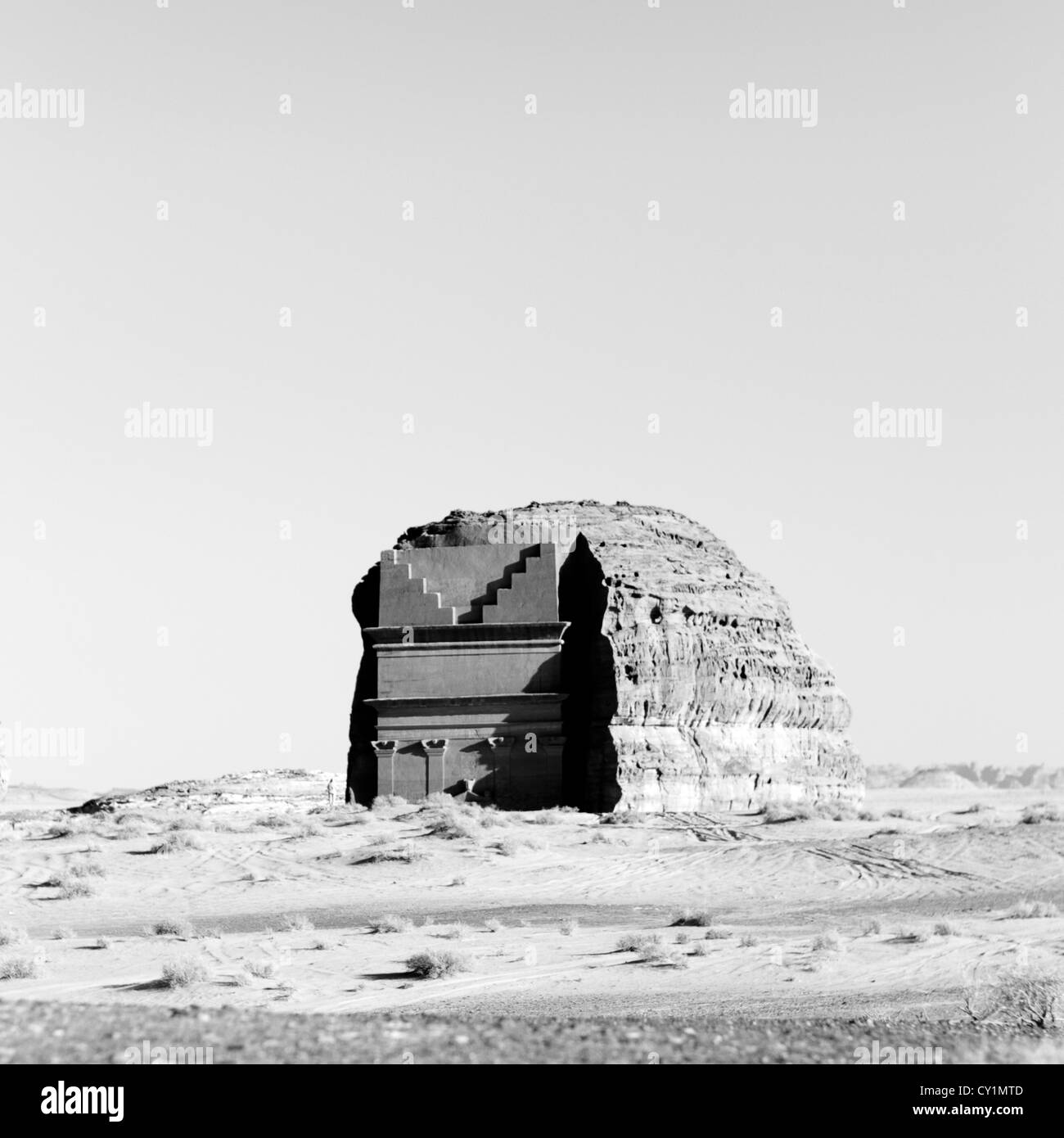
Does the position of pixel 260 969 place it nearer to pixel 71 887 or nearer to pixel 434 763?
pixel 71 887

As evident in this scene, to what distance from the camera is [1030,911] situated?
16281mm

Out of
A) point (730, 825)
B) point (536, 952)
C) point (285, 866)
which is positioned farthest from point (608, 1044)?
point (730, 825)

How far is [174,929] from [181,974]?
361cm

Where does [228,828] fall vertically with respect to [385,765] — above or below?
below

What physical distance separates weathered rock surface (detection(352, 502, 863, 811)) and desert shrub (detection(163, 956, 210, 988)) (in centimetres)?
1913

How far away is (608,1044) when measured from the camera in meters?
5.90

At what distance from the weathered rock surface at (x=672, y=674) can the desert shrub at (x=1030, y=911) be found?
14436 millimetres

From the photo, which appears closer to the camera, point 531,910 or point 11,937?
point 11,937

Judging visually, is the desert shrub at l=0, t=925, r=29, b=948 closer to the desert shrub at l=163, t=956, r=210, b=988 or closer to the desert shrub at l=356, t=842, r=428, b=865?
the desert shrub at l=163, t=956, r=210, b=988

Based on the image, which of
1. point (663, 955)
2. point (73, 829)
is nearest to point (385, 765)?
point (73, 829)

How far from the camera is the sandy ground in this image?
38.1 feet

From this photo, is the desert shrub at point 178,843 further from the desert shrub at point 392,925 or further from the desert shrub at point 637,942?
the desert shrub at point 637,942

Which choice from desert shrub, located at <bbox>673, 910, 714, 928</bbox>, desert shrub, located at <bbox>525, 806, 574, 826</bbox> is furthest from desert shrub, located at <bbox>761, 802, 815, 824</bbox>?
desert shrub, located at <bbox>673, 910, 714, 928</bbox>

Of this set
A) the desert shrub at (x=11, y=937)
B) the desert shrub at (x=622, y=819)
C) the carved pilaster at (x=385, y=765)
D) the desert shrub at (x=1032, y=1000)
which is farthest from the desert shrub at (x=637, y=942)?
the carved pilaster at (x=385, y=765)
